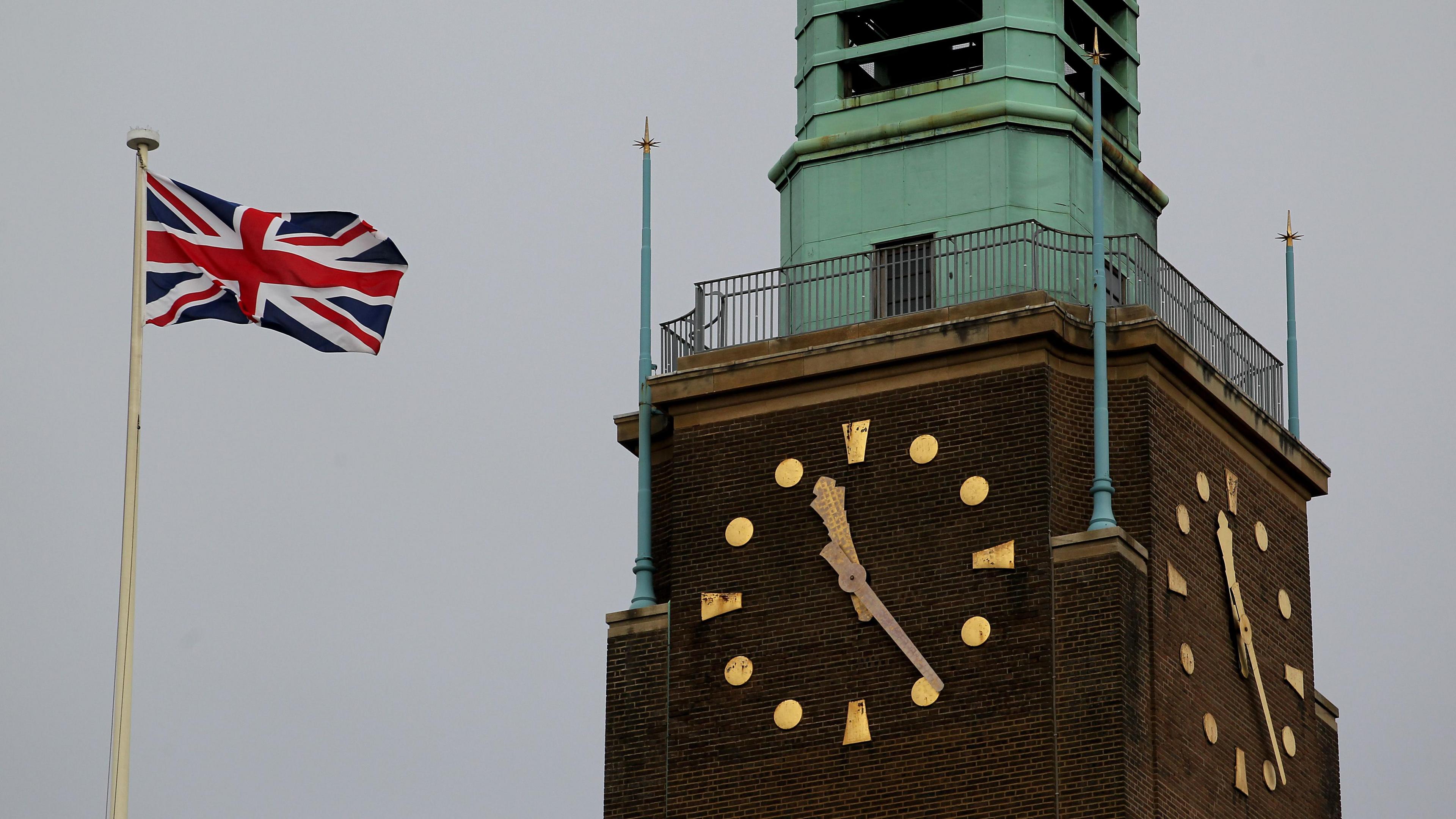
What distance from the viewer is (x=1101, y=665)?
4659 cm

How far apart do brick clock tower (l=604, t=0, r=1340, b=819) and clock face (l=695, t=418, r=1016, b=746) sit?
4 centimetres

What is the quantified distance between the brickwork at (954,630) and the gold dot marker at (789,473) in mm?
85

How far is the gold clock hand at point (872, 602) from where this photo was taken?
47594mm

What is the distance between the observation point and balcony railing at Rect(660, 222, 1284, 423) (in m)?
50.1

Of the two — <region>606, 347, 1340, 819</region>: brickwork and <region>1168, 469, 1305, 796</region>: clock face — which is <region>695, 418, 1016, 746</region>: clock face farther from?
<region>1168, 469, 1305, 796</region>: clock face

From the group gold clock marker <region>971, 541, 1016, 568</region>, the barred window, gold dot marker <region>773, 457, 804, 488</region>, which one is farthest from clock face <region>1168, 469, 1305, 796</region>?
gold dot marker <region>773, 457, 804, 488</region>

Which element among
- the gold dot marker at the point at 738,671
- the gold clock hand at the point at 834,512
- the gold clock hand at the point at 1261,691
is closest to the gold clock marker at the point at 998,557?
the gold clock hand at the point at 834,512

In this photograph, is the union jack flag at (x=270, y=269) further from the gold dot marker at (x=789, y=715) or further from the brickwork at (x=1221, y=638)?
the brickwork at (x=1221, y=638)

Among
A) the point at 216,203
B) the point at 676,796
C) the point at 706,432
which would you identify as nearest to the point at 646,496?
the point at 706,432

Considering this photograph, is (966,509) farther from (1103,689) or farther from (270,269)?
(270,269)

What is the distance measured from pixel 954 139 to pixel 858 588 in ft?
23.2

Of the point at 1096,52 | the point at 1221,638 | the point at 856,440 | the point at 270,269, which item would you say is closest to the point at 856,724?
the point at 856,440

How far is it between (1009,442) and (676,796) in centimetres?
646

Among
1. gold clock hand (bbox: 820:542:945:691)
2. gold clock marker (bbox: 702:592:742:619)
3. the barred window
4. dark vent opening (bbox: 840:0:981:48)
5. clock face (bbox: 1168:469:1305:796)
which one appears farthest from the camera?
Answer: dark vent opening (bbox: 840:0:981:48)
